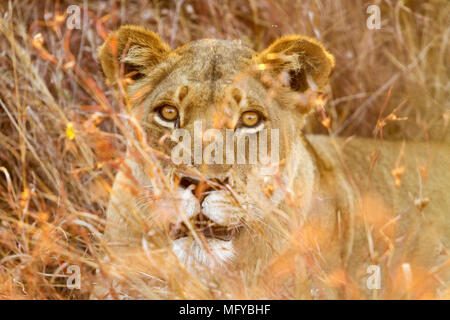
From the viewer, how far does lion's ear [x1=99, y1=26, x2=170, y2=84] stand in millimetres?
3363

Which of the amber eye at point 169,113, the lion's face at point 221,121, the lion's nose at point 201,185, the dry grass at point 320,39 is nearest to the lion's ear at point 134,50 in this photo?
the lion's face at point 221,121

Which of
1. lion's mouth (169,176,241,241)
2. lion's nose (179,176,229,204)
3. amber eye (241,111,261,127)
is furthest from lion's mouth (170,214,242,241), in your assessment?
amber eye (241,111,261,127)

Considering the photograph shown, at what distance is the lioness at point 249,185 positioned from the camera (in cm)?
278

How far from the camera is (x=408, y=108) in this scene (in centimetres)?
534

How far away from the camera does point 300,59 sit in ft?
11.1

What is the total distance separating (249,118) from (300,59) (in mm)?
455

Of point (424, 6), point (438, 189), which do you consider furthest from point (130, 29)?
point (424, 6)

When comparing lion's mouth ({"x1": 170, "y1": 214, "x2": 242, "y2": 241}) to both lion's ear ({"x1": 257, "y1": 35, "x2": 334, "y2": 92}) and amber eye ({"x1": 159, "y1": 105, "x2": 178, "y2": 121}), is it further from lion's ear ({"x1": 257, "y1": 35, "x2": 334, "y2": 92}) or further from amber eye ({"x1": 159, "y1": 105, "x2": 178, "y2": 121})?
lion's ear ({"x1": 257, "y1": 35, "x2": 334, "y2": 92})

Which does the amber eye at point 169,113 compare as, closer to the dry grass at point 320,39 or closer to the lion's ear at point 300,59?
the lion's ear at point 300,59

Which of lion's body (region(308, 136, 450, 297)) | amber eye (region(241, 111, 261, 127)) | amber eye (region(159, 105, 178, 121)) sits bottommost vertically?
lion's body (region(308, 136, 450, 297))

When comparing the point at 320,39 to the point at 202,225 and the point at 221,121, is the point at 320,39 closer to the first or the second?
the point at 221,121

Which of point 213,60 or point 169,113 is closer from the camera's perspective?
point 169,113

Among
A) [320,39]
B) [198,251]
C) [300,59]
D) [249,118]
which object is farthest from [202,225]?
[320,39]
